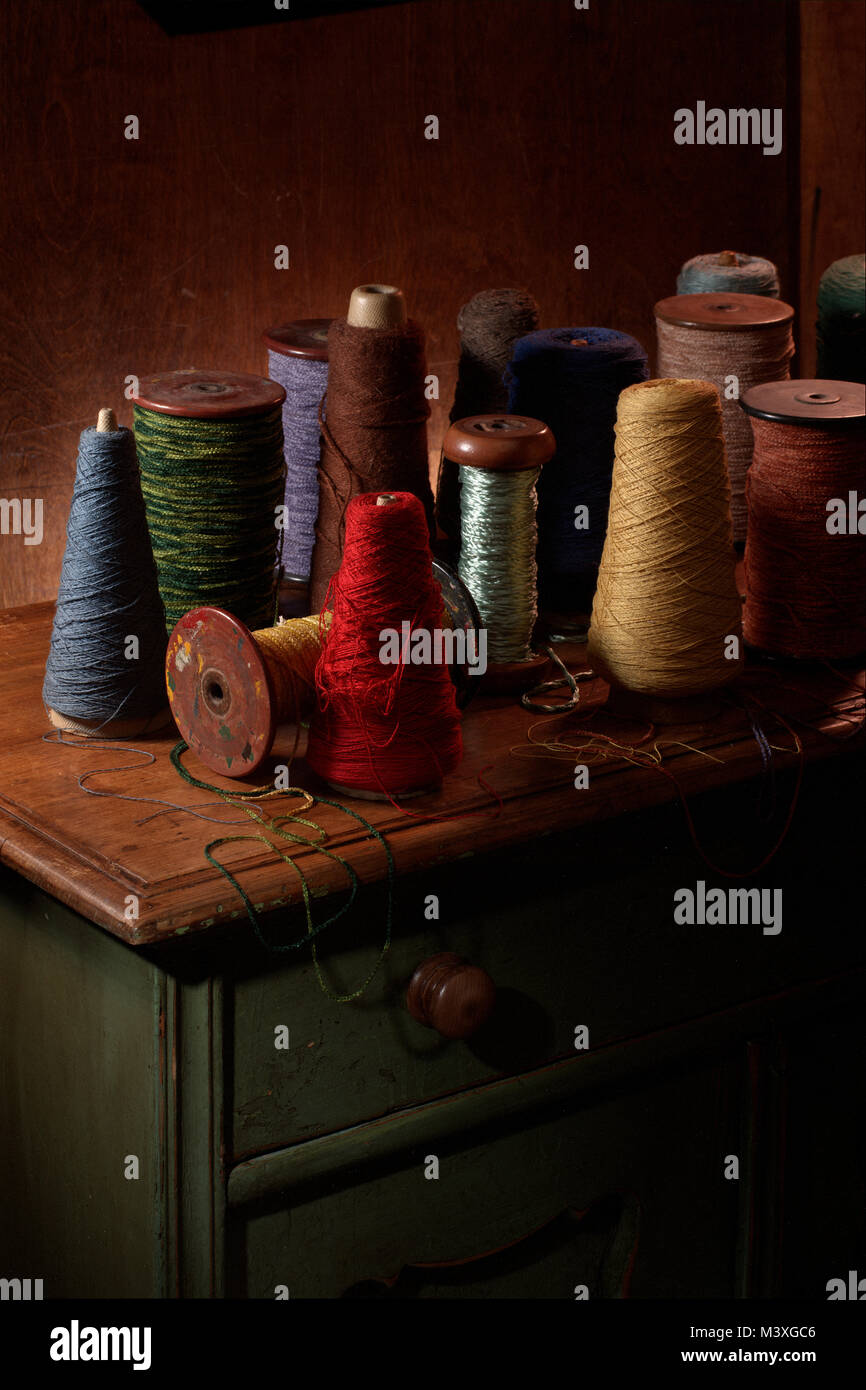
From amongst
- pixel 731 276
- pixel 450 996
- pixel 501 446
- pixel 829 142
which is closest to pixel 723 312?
pixel 731 276

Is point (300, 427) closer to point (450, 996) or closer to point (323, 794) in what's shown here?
point (323, 794)

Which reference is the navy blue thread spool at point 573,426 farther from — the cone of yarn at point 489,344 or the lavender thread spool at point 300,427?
the lavender thread spool at point 300,427

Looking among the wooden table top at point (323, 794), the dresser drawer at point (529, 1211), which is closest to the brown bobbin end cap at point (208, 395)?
the wooden table top at point (323, 794)

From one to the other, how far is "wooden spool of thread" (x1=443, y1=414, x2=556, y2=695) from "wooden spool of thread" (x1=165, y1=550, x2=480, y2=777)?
177 mm

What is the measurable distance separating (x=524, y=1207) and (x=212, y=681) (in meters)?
0.60

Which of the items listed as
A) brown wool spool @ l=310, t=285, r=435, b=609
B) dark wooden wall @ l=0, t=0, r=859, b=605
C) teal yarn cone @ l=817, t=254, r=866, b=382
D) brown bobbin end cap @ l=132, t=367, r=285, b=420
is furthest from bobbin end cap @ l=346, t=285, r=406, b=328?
teal yarn cone @ l=817, t=254, r=866, b=382

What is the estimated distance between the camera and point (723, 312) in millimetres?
2055

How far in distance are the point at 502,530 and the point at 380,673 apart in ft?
0.96

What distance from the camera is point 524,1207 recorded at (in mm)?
1708

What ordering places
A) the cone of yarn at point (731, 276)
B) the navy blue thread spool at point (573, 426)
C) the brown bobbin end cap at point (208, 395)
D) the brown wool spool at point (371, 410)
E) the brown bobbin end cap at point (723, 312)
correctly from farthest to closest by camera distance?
the cone of yarn at point (731, 276) → the brown bobbin end cap at point (723, 312) → the navy blue thread spool at point (573, 426) → the brown wool spool at point (371, 410) → the brown bobbin end cap at point (208, 395)

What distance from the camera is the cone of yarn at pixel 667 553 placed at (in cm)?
167

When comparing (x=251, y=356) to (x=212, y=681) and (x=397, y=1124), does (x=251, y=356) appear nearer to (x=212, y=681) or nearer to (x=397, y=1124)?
(x=212, y=681)

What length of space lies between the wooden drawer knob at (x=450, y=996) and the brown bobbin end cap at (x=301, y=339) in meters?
0.71
